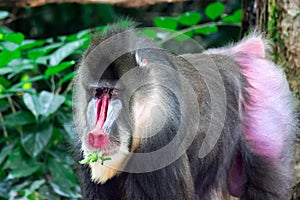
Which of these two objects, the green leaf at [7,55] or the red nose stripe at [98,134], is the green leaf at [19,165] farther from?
the red nose stripe at [98,134]

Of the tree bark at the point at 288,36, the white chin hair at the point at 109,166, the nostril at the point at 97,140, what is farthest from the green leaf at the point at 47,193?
the nostril at the point at 97,140

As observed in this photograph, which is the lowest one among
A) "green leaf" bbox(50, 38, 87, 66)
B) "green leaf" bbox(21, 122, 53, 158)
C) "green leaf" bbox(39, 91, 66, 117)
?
"green leaf" bbox(21, 122, 53, 158)

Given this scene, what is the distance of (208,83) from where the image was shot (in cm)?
304

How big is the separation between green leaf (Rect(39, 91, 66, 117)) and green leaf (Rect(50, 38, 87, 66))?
0.23 m

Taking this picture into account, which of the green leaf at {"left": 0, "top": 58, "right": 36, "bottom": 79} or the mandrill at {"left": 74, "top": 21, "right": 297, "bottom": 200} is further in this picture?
the green leaf at {"left": 0, "top": 58, "right": 36, "bottom": 79}

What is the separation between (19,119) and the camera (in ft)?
13.8

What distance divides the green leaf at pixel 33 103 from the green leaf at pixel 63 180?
1.19 feet

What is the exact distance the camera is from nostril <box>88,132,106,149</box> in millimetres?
2467

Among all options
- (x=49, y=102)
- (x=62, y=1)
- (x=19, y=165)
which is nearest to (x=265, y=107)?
(x=49, y=102)

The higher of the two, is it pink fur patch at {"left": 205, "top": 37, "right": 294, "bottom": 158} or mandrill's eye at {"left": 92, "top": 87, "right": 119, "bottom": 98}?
mandrill's eye at {"left": 92, "top": 87, "right": 119, "bottom": 98}

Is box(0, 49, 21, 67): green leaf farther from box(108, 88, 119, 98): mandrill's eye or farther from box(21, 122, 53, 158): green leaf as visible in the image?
box(108, 88, 119, 98): mandrill's eye

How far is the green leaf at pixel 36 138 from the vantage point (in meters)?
4.06

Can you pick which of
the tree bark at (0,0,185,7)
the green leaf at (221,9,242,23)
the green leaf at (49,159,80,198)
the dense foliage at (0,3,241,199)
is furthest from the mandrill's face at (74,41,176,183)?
the tree bark at (0,0,185,7)

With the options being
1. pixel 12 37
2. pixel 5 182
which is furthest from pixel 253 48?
pixel 5 182
